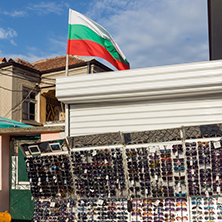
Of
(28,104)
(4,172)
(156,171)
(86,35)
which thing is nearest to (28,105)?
(28,104)

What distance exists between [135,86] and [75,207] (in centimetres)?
225

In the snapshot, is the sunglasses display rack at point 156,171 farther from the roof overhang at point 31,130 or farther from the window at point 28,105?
the window at point 28,105

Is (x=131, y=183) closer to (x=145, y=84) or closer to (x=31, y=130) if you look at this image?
(x=145, y=84)

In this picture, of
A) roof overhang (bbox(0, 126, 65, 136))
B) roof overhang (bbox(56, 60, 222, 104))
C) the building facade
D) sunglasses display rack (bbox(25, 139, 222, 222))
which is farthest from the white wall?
the building facade

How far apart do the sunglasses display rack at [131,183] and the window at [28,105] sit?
10.2m

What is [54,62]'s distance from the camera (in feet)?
52.0

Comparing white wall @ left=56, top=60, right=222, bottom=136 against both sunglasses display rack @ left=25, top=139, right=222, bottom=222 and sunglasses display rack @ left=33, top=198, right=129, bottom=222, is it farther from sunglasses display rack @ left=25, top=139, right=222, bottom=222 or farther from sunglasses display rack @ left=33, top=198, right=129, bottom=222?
sunglasses display rack @ left=33, top=198, right=129, bottom=222

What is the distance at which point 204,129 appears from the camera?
3605 millimetres

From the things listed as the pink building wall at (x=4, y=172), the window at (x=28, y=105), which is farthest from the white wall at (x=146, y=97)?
the window at (x=28, y=105)

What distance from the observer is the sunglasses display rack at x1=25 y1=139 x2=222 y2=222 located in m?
3.58

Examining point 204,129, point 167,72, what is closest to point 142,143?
point 204,129

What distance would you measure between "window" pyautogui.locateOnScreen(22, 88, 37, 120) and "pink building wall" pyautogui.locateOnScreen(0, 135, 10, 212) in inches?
304

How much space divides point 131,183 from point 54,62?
13.2 metres

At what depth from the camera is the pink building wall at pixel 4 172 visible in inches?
240
